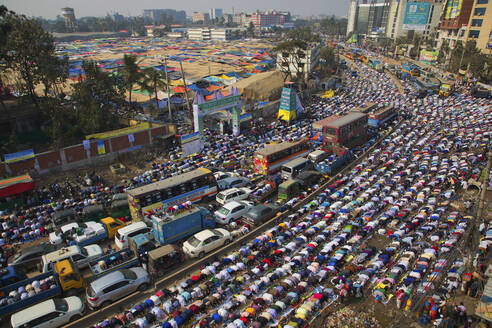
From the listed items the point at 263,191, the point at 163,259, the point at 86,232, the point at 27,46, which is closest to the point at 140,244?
the point at 163,259

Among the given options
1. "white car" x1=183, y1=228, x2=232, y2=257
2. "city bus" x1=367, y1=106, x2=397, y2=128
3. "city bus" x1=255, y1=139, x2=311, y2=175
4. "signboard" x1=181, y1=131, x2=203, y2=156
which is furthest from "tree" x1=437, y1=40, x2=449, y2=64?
"white car" x1=183, y1=228, x2=232, y2=257

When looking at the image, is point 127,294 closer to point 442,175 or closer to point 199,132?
point 199,132

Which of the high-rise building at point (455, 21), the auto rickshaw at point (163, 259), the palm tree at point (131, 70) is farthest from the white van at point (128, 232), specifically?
the high-rise building at point (455, 21)

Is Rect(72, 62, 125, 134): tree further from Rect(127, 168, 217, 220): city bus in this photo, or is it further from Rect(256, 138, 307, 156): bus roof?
Rect(256, 138, 307, 156): bus roof

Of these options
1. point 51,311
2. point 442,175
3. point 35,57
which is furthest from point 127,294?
point 35,57

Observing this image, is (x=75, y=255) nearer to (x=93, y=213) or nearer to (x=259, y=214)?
(x=93, y=213)

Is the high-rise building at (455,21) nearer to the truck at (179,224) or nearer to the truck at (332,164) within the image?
the truck at (332,164)
